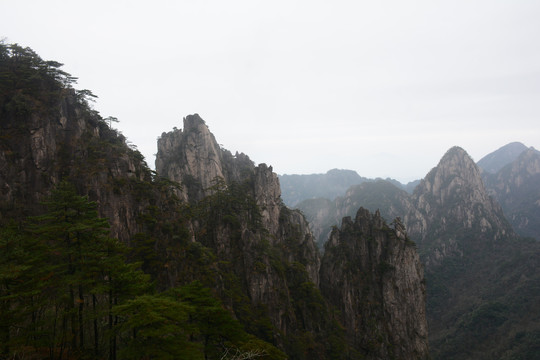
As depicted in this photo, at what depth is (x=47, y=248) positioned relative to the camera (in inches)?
614

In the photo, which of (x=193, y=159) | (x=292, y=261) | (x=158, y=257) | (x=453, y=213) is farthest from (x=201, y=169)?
(x=453, y=213)

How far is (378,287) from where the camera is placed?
61250 mm

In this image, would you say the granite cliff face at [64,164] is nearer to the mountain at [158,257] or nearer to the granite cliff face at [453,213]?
the mountain at [158,257]

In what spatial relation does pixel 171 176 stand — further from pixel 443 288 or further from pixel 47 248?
pixel 443 288

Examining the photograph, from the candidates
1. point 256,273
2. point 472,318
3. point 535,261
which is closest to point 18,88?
point 256,273

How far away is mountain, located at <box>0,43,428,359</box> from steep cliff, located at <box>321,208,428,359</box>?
0.29 m

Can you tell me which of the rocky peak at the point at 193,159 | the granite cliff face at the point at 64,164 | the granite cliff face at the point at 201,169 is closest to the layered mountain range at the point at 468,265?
the granite cliff face at the point at 201,169

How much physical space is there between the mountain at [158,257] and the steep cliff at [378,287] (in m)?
0.29

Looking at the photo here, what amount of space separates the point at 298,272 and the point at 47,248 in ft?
142

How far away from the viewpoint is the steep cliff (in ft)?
190

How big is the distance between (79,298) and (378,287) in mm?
59003

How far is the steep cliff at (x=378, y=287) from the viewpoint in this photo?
190 ft

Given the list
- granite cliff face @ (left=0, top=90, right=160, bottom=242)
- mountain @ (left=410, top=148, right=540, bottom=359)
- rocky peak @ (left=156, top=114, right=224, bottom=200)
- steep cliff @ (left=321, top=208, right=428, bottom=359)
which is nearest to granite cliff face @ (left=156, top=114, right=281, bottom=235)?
rocky peak @ (left=156, top=114, right=224, bottom=200)

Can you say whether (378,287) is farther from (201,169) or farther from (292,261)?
A: (201,169)
